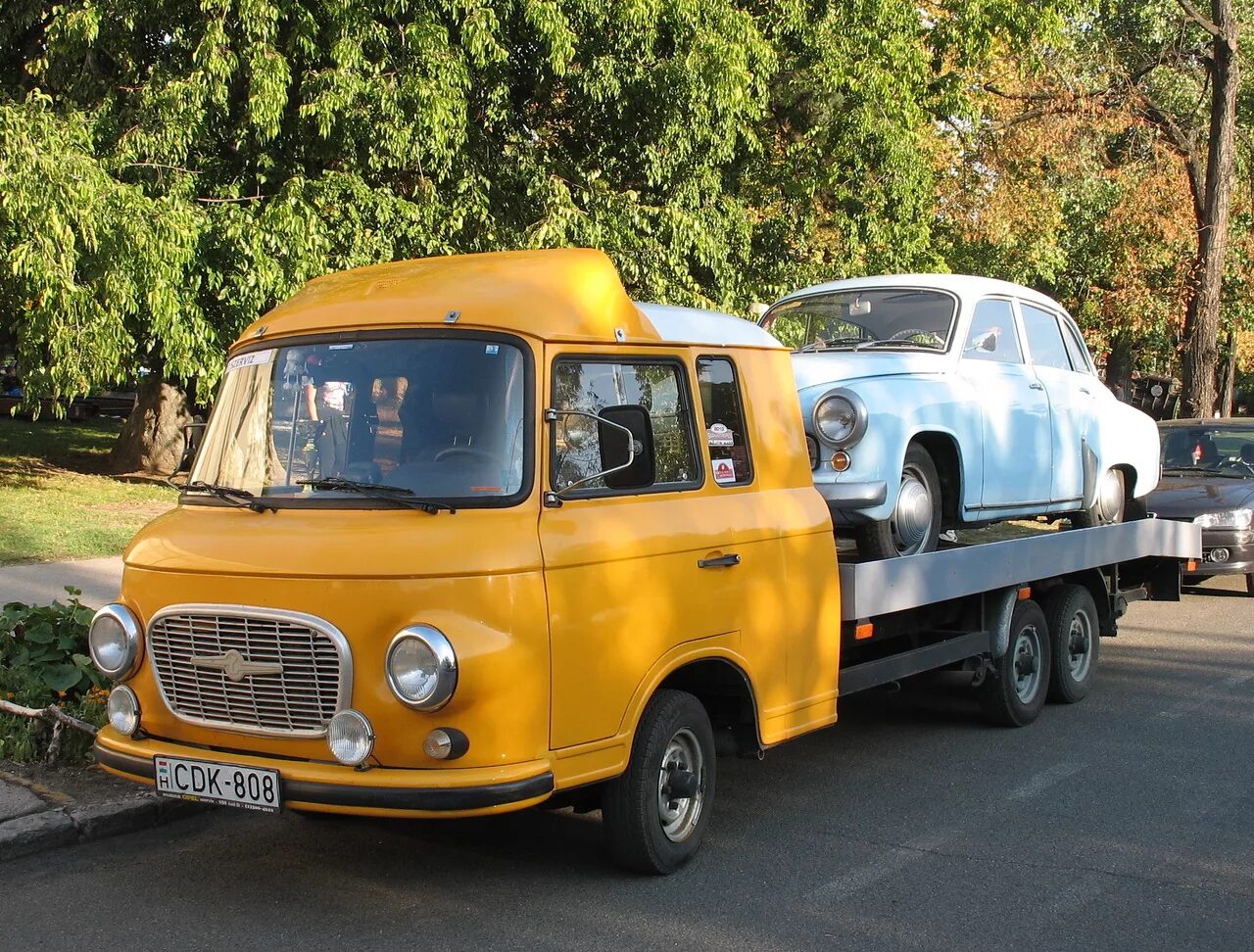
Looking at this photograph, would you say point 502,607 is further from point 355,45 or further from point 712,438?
point 355,45

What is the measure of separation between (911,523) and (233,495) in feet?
11.7

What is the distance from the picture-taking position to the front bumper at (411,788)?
4363 millimetres

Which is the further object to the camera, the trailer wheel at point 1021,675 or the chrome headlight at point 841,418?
the trailer wheel at point 1021,675

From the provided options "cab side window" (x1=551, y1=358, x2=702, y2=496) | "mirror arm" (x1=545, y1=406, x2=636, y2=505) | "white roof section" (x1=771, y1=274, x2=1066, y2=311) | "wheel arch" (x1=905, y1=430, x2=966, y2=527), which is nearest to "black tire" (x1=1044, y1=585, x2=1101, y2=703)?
"wheel arch" (x1=905, y1=430, x2=966, y2=527)

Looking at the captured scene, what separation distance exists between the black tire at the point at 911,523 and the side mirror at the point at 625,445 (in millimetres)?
2010

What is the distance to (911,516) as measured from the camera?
22.9ft

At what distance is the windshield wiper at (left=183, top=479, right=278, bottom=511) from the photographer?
4949 mm

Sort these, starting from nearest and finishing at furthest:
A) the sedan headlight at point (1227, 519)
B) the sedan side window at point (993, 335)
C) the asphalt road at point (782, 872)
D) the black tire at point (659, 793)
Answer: the asphalt road at point (782, 872), the black tire at point (659, 793), the sedan side window at point (993, 335), the sedan headlight at point (1227, 519)

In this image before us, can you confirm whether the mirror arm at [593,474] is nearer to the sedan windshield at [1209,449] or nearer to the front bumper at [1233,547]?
the front bumper at [1233,547]

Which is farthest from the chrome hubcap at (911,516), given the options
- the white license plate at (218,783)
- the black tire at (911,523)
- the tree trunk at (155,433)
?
the tree trunk at (155,433)

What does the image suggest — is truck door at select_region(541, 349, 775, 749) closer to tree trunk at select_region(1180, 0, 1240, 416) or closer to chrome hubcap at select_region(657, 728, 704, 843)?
chrome hubcap at select_region(657, 728, 704, 843)

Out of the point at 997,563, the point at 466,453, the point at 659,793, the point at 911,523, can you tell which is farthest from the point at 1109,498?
the point at 466,453

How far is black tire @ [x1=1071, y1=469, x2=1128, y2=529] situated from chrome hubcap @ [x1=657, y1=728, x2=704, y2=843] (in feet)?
14.8

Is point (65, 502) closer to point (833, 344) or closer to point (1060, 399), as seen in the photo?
point (833, 344)
